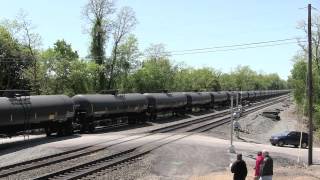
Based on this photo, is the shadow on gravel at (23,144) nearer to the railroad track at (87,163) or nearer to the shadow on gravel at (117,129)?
the railroad track at (87,163)

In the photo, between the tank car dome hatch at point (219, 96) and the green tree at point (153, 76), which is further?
the green tree at point (153, 76)

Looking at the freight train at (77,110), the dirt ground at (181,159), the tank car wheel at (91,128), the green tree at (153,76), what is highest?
the green tree at (153,76)

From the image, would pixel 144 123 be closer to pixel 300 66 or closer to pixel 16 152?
pixel 16 152

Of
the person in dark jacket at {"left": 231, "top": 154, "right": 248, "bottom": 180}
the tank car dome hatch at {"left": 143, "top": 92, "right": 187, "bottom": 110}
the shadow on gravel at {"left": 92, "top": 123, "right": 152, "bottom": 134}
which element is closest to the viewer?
the person in dark jacket at {"left": 231, "top": 154, "right": 248, "bottom": 180}

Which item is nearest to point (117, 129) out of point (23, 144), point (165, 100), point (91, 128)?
point (91, 128)

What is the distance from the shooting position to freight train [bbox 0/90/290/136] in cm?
3200

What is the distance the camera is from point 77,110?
40.9 metres

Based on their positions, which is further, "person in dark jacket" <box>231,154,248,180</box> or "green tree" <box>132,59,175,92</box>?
"green tree" <box>132,59,175,92</box>

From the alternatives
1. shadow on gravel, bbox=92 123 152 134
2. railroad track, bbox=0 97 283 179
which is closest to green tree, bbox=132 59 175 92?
shadow on gravel, bbox=92 123 152 134

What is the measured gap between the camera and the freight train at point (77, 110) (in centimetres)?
3200

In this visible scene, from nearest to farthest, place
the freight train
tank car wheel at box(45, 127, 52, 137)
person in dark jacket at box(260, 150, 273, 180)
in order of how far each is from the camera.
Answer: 1. person in dark jacket at box(260, 150, 273, 180)
2. the freight train
3. tank car wheel at box(45, 127, 52, 137)

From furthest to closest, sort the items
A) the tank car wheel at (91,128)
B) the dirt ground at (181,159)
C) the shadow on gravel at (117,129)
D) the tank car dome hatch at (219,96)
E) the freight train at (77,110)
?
the tank car dome hatch at (219,96), the shadow on gravel at (117,129), the tank car wheel at (91,128), the freight train at (77,110), the dirt ground at (181,159)

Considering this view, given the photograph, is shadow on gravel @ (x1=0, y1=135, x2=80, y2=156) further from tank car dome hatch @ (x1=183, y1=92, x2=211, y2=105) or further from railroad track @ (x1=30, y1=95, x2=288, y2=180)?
tank car dome hatch @ (x1=183, y1=92, x2=211, y2=105)

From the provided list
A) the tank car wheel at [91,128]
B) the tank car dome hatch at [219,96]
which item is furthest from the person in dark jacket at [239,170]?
the tank car dome hatch at [219,96]
